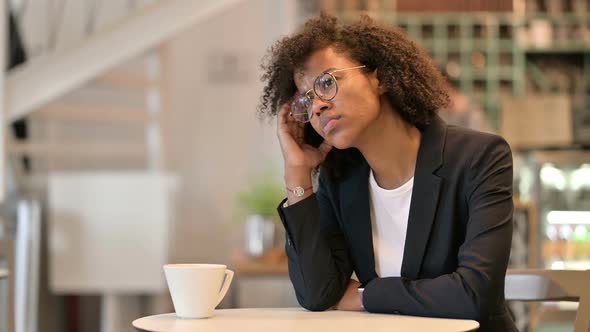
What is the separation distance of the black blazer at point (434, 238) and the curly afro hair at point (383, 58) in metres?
0.06

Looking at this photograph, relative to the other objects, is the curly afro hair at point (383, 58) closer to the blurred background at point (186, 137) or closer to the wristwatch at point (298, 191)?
the wristwatch at point (298, 191)

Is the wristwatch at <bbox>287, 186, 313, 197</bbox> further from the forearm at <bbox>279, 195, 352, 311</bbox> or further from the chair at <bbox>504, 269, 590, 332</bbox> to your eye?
the chair at <bbox>504, 269, 590, 332</bbox>

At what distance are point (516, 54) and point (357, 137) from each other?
19.9 feet

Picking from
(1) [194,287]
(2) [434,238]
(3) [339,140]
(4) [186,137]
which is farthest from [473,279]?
(4) [186,137]

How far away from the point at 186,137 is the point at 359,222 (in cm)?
510

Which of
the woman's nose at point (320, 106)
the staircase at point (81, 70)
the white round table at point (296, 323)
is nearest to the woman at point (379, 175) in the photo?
the woman's nose at point (320, 106)

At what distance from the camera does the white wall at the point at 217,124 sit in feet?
23.0

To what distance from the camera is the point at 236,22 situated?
7203 mm

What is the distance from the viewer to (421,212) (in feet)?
6.42

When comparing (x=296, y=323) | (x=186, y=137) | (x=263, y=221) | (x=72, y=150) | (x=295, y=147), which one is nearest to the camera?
(x=296, y=323)

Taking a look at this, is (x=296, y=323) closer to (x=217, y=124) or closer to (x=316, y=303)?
(x=316, y=303)

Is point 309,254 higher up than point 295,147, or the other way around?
point 295,147

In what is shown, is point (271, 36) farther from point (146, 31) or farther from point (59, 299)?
point (59, 299)

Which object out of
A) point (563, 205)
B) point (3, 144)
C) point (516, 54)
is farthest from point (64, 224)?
point (516, 54)
